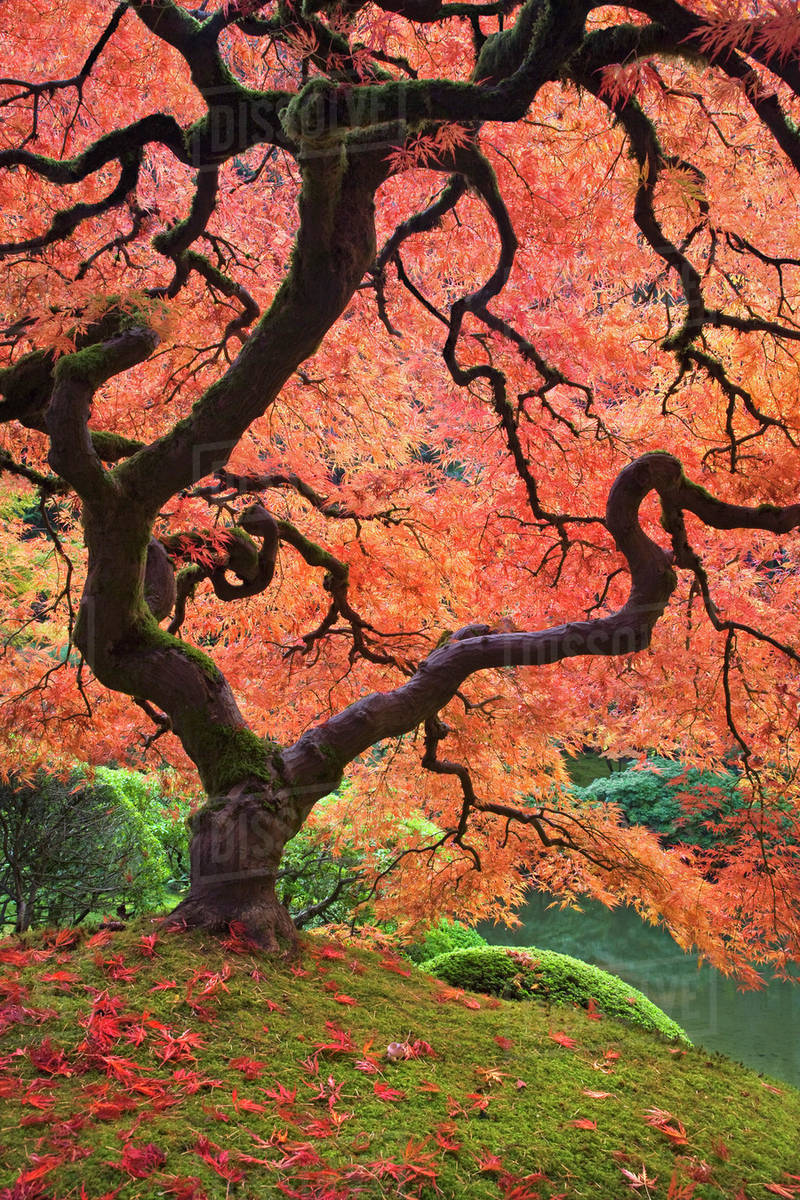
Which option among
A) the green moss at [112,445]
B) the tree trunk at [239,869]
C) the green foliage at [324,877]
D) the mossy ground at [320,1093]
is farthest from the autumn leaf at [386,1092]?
the green foliage at [324,877]

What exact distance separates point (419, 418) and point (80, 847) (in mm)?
3689

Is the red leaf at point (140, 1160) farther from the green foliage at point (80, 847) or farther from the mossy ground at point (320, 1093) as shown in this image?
the green foliage at point (80, 847)

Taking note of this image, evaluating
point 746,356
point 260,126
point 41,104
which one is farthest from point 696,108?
point 41,104

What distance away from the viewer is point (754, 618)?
3646mm

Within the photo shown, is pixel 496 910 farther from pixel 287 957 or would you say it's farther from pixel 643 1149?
pixel 643 1149

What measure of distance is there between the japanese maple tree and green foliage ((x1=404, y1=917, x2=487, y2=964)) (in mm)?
1575

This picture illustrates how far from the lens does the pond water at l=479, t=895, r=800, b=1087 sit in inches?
269

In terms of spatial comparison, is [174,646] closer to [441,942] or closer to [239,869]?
[239,869]

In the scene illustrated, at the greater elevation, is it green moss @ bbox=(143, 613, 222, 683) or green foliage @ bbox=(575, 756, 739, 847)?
green moss @ bbox=(143, 613, 222, 683)

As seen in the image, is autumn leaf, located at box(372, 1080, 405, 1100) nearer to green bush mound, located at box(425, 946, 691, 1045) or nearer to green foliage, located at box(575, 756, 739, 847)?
green bush mound, located at box(425, 946, 691, 1045)

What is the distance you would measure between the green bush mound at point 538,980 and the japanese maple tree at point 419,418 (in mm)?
445

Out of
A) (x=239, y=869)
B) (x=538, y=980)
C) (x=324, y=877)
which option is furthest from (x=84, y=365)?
(x=324, y=877)

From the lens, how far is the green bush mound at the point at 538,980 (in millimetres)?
4070

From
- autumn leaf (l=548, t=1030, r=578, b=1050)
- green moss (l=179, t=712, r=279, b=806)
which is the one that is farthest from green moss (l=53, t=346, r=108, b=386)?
autumn leaf (l=548, t=1030, r=578, b=1050)
